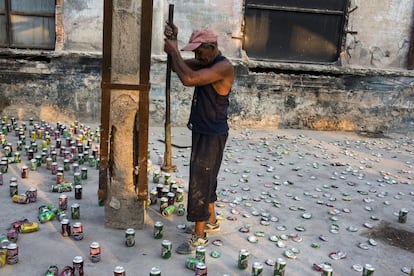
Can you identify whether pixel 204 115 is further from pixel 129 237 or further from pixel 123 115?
pixel 129 237

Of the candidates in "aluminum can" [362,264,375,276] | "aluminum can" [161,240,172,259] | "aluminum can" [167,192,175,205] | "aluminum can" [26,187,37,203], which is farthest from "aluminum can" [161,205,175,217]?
"aluminum can" [362,264,375,276]

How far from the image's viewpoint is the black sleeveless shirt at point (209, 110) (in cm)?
336

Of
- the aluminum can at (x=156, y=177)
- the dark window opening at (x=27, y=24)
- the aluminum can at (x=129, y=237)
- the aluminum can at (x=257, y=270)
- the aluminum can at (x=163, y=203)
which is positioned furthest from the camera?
the dark window opening at (x=27, y=24)

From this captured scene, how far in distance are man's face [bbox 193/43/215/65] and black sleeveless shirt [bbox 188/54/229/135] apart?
47mm

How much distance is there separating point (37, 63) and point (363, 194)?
6.43 meters

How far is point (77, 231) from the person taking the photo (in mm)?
3498

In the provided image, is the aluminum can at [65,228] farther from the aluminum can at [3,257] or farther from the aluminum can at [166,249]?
the aluminum can at [166,249]

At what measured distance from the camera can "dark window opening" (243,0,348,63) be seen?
838 cm

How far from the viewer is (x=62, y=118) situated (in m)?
8.17

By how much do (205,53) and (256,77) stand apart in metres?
5.25

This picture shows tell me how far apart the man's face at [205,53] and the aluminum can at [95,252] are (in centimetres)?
175

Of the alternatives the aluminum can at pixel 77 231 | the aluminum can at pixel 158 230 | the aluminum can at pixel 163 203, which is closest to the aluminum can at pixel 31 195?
the aluminum can at pixel 77 231

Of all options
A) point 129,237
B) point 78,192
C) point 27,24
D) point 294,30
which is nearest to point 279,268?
point 129,237

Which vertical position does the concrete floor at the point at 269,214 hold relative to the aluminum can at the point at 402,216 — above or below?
below
